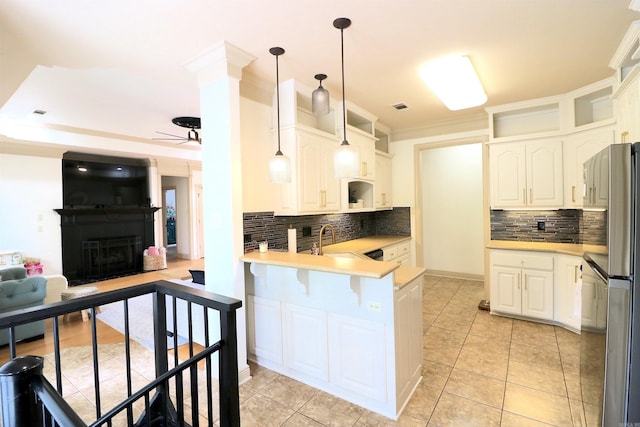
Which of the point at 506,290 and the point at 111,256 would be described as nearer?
the point at 506,290

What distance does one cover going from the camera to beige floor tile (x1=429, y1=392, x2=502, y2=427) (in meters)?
2.00

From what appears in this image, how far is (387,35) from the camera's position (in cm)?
226

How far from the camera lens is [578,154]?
3.47 meters

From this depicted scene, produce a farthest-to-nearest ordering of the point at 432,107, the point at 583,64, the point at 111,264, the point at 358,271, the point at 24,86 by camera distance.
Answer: the point at 111,264 → the point at 432,107 → the point at 24,86 → the point at 583,64 → the point at 358,271

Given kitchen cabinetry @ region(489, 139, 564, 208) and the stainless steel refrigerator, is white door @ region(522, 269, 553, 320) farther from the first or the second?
the stainless steel refrigerator

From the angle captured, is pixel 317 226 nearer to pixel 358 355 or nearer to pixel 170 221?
pixel 358 355

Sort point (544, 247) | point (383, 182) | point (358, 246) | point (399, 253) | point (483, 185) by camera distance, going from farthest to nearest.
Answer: point (383, 182), point (399, 253), point (483, 185), point (358, 246), point (544, 247)

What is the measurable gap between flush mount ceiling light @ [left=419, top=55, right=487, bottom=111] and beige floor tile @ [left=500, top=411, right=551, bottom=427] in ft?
9.25

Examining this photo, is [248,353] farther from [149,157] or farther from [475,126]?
[149,157]

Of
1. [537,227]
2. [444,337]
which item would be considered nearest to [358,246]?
[444,337]

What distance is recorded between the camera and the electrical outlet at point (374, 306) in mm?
2092

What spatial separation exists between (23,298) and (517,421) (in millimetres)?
4870

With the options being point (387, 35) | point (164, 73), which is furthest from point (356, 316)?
point (164, 73)

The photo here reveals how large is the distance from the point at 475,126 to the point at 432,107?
0.96 metres
